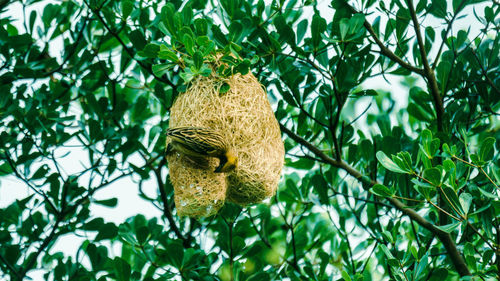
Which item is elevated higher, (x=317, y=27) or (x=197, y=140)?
(x=317, y=27)

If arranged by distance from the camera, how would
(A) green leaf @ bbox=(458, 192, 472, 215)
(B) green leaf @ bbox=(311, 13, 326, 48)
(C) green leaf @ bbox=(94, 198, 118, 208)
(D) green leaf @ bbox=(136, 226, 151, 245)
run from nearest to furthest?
1. (A) green leaf @ bbox=(458, 192, 472, 215)
2. (B) green leaf @ bbox=(311, 13, 326, 48)
3. (D) green leaf @ bbox=(136, 226, 151, 245)
4. (C) green leaf @ bbox=(94, 198, 118, 208)

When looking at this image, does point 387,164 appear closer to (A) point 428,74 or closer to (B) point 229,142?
(B) point 229,142

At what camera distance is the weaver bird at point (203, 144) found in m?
1.78

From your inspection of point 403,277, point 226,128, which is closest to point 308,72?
point 226,128

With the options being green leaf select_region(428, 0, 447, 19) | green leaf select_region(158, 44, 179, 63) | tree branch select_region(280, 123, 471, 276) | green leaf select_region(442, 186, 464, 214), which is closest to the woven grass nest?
green leaf select_region(158, 44, 179, 63)

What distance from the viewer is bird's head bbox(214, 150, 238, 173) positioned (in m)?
1.83

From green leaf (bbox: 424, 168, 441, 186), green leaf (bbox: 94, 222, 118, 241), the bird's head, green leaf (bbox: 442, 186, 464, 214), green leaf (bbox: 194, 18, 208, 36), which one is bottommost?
green leaf (bbox: 442, 186, 464, 214)

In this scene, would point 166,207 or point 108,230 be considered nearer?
point 108,230

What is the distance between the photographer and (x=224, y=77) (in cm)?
201

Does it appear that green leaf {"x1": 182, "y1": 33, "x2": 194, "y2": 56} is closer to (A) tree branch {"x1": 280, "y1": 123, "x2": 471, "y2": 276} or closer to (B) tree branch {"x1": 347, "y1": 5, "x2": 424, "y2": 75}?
(A) tree branch {"x1": 280, "y1": 123, "x2": 471, "y2": 276}

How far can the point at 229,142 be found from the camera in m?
1.95

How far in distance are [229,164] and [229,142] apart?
124 mm

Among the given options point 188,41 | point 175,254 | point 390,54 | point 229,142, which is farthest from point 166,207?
point 390,54

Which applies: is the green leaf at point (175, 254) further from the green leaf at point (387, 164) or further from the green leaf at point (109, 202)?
the green leaf at point (387, 164)
